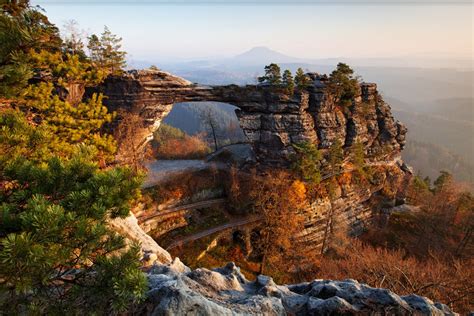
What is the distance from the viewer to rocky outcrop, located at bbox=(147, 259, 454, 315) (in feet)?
18.8

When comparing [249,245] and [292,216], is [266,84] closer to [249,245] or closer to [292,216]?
[292,216]

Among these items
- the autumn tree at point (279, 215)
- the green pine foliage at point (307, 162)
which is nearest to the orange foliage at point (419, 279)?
the autumn tree at point (279, 215)

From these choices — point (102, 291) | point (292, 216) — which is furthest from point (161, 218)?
point (102, 291)

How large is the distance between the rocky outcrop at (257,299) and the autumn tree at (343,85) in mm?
26508

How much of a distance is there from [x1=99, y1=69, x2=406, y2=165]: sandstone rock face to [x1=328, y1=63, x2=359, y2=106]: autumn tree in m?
0.79

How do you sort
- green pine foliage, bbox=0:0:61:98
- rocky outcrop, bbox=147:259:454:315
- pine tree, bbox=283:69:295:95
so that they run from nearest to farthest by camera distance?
rocky outcrop, bbox=147:259:454:315 < green pine foliage, bbox=0:0:61:98 < pine tree, bbox=283:69:295:95

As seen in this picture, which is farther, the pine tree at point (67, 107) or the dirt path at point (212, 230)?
the dirt path at point (212, 230)

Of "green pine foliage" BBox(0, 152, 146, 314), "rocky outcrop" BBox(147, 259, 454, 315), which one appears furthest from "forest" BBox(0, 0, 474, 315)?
"rocky outcrop" BBox(147, 259, 454, 315)

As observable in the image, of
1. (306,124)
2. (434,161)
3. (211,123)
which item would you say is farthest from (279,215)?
(434,161)

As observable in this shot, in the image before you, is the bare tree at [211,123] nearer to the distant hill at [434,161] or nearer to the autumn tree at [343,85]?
the autumn tree at [343,85]

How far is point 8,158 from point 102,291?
3.83m

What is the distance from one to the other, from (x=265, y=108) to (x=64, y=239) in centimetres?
2722

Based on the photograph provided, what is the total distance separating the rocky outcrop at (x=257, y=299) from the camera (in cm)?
573

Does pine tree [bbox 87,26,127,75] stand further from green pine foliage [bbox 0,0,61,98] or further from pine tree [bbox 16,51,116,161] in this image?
green pine foliage [bbox 0,0,61,98]
